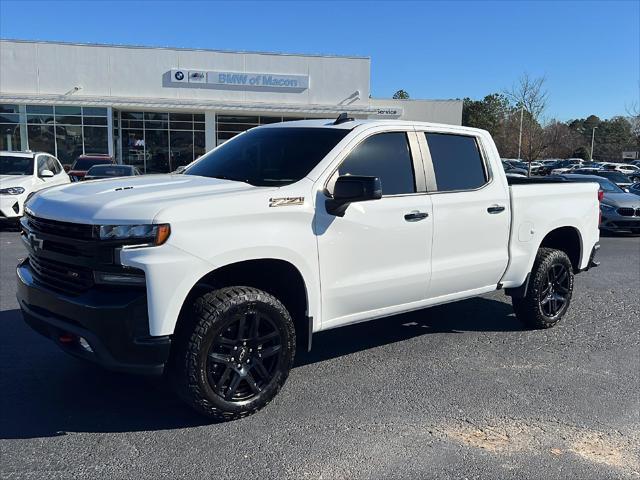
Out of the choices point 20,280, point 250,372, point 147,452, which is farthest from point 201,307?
point 20,280

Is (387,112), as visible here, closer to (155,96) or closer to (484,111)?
(155,96)

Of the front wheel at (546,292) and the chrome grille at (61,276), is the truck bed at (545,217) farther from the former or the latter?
the chrome grille at (61,276)

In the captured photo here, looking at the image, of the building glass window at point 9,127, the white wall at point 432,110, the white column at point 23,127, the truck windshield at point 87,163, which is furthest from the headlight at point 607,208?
Result: the building glass window at point 9,127

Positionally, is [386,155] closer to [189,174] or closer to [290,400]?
[189,174]

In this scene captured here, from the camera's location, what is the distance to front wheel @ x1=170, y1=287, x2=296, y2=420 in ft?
11.5

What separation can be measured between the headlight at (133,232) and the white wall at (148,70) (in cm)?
2817

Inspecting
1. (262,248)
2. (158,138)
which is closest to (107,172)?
(262,248)

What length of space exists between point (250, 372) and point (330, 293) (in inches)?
30.9

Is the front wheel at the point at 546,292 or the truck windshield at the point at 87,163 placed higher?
the truck windshield at the point at 87,163

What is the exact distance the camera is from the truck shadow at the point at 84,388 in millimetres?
3676

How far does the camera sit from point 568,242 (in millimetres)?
6379

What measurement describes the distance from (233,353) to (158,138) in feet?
98.7

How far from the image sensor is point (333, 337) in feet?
18.3

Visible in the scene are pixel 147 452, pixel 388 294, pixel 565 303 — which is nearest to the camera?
pixel 147 452
